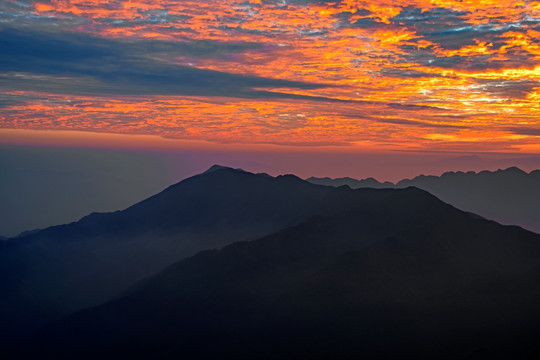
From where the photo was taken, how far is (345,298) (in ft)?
422

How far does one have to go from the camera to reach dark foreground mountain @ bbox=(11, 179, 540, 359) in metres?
112

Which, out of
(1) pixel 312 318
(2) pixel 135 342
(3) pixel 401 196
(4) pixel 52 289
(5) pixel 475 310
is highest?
(3) pixel 401 196

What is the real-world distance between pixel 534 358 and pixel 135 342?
97085 millimetres

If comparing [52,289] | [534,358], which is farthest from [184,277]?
[534,358]

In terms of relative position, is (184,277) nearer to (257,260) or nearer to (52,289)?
(257,260)

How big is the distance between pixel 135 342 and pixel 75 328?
26.7 metres

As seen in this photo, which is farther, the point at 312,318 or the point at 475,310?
the point at 312,318

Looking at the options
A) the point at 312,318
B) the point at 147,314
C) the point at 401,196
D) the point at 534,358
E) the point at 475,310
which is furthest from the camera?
the point at 401,196

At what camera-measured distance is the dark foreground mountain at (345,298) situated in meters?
112

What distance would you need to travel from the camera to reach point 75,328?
489 ft

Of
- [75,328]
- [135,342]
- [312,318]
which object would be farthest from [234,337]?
[75,328]

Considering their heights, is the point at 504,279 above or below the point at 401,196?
below

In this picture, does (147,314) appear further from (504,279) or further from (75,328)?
(504,279)

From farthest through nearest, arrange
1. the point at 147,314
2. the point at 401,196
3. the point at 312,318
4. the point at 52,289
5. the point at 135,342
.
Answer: the point at 52,289, the point at 401,196, the point at 147,314, the point at 135,342, the point at 312,318
